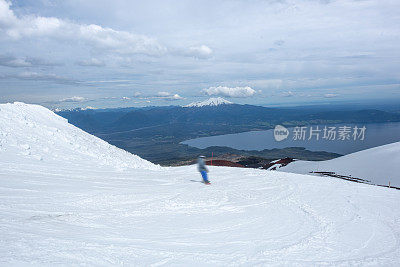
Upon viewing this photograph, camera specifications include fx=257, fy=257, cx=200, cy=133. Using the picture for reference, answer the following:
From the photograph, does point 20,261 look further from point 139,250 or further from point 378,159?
point 378,159

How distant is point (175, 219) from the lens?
25.2 feet

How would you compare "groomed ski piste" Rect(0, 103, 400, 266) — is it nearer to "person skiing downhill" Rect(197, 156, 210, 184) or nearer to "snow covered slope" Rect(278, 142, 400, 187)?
"person skiing downhill" Rect(197, 156, 210, 184)

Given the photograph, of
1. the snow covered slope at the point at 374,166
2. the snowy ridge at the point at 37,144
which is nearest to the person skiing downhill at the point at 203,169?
the snowy ridge at the point at 37,144

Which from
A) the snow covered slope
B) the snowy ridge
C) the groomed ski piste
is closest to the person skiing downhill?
the groomed ski piste

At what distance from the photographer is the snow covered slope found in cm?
2886

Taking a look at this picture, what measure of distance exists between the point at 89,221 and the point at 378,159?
3750 cm

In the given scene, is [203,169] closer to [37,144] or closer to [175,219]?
[175,219]

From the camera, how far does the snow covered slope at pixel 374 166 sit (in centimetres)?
2886

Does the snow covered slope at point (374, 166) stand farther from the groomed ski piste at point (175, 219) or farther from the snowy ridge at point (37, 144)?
the snowy ridge at point (37, 144)

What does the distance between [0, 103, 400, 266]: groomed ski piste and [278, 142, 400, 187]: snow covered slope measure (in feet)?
62.2

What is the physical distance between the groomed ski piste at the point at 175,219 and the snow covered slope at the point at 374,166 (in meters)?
19.0

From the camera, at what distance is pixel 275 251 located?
5812mm

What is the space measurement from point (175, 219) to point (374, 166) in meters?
33.4

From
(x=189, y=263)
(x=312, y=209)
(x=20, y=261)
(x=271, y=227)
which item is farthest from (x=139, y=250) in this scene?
(x=312, y=209)
